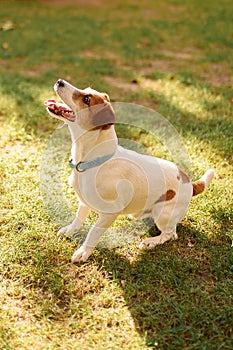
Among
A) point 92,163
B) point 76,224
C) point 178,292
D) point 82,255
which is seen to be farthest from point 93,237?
point 178,292

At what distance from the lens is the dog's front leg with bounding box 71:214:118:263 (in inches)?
114

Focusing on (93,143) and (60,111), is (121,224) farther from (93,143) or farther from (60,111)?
(60,111)

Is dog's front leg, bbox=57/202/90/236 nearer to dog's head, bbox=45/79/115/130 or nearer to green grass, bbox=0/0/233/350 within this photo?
green grass, bbox=0/0/233/350

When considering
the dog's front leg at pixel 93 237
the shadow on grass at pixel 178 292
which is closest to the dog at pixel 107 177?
the dog's front leg at pixel 93 237

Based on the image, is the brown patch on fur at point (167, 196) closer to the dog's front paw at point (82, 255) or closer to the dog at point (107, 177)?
the dog at point (107, 177)

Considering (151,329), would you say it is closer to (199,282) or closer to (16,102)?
(199,282)

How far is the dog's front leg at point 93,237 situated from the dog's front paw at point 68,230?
228mm

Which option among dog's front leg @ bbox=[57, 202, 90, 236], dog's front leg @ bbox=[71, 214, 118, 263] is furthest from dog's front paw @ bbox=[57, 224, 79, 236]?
dog's front leg @ bbox=[71, 214, 118, 263]

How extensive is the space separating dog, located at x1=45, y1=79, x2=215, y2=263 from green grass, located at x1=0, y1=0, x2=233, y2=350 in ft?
0.71

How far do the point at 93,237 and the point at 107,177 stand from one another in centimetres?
42

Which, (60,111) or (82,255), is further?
(82,255)

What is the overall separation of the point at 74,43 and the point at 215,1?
466cm

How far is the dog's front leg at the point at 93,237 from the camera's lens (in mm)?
2887

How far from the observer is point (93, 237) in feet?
9.66
